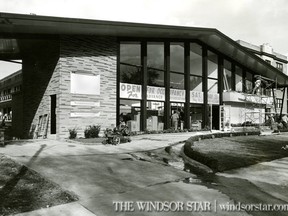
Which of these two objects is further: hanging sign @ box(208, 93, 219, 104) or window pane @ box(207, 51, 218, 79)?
window pane @ box(207, 51, 218, 79)

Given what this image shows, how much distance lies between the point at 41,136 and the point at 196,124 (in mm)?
13137

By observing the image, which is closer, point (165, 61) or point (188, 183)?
point (188, 183)

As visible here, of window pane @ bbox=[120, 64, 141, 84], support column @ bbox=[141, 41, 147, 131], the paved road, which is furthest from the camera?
support column @ bbox=[141, 41, 147, 131]

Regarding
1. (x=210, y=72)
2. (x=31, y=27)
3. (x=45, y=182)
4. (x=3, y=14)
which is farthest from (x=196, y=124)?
(x=45, y=182)

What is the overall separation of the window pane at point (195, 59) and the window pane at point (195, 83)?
465mm

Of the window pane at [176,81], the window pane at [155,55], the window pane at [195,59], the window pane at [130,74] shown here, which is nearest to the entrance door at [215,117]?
the window pane at [195,59]

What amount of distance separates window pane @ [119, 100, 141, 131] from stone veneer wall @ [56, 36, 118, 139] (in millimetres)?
1372

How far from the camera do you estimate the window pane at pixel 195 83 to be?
24375mm

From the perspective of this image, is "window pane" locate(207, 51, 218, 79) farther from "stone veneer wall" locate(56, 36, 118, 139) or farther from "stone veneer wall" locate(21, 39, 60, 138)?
"stone veneer wall" locate(21, 39, 60, 138)

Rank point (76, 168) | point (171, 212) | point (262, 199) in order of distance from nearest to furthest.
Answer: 1. point (171, 212)
2. point (262, 199)
3. point (76, 168)

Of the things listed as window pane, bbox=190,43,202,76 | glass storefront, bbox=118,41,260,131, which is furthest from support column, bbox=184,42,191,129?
window pane, bbox=190,43,202,76

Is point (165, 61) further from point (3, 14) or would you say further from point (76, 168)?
point (76, 168)

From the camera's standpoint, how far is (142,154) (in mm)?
11141

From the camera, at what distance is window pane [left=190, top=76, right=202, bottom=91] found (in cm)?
2438
